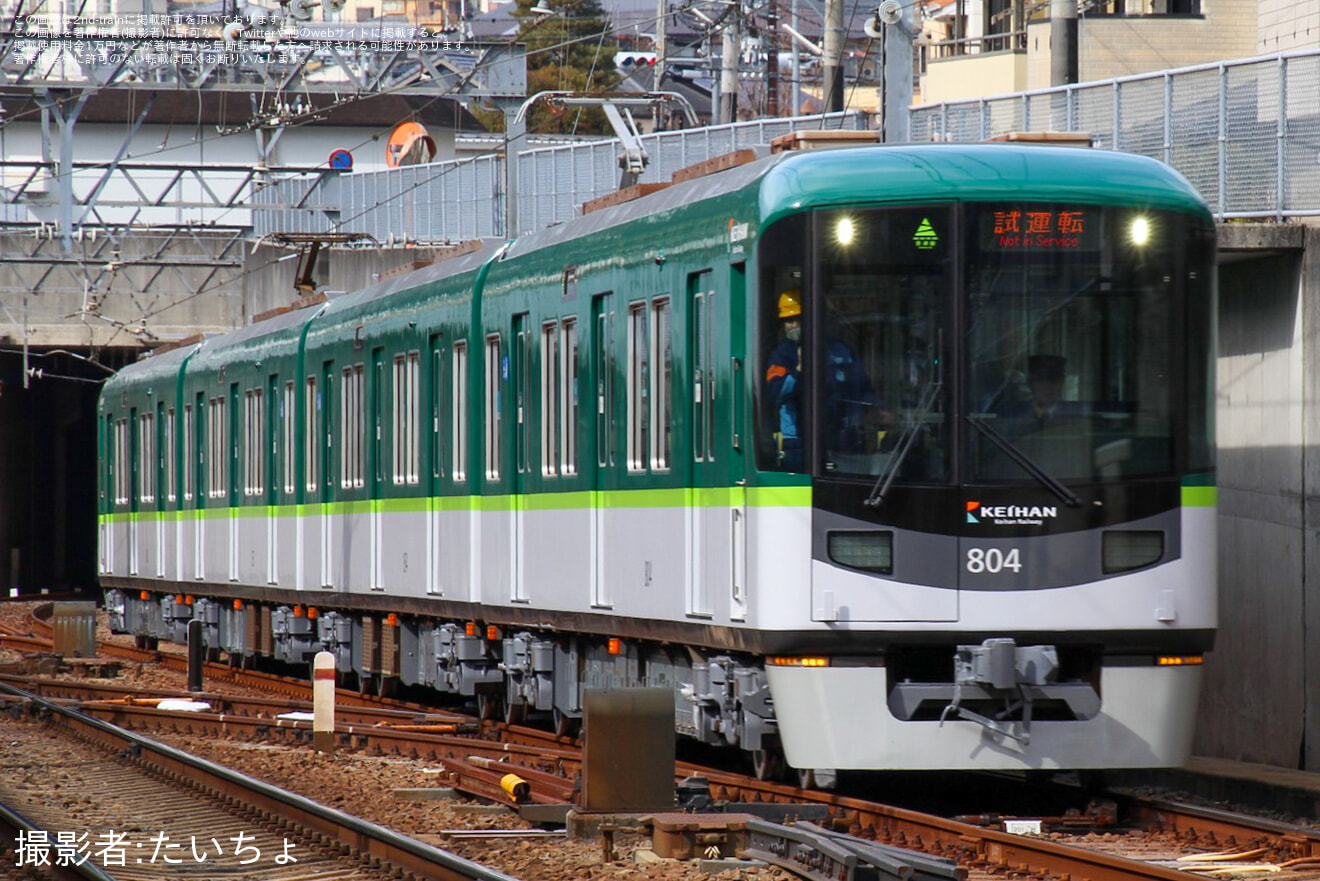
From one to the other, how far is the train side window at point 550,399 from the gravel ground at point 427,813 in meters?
2.10

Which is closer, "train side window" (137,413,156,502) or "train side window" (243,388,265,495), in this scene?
"train side window" (243,388,265,495)

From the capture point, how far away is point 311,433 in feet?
76.0

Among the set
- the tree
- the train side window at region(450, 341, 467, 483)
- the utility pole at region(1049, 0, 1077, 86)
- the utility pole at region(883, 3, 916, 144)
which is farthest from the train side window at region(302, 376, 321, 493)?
the tree

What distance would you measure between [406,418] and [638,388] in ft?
19.5

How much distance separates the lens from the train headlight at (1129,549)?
1180cm

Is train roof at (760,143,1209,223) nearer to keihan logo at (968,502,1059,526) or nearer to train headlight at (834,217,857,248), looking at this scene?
train headlight at (834,217,857,248)

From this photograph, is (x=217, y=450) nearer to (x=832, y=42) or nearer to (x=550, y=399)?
(x=832, y=42)

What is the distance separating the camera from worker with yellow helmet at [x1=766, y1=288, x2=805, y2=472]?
38.6 ft

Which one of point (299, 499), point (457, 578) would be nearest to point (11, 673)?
point (299, 499)

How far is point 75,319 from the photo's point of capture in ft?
149

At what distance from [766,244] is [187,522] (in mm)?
18653

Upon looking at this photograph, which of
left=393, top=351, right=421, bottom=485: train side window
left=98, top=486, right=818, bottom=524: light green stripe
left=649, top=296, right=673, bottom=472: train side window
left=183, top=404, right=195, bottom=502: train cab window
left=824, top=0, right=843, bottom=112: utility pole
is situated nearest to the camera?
left=98, top=486, right=818, bottom=524: light green stripe

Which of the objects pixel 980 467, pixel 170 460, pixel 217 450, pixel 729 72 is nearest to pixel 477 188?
pixel 729 72

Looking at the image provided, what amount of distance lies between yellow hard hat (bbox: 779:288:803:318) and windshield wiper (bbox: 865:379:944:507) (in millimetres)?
712
